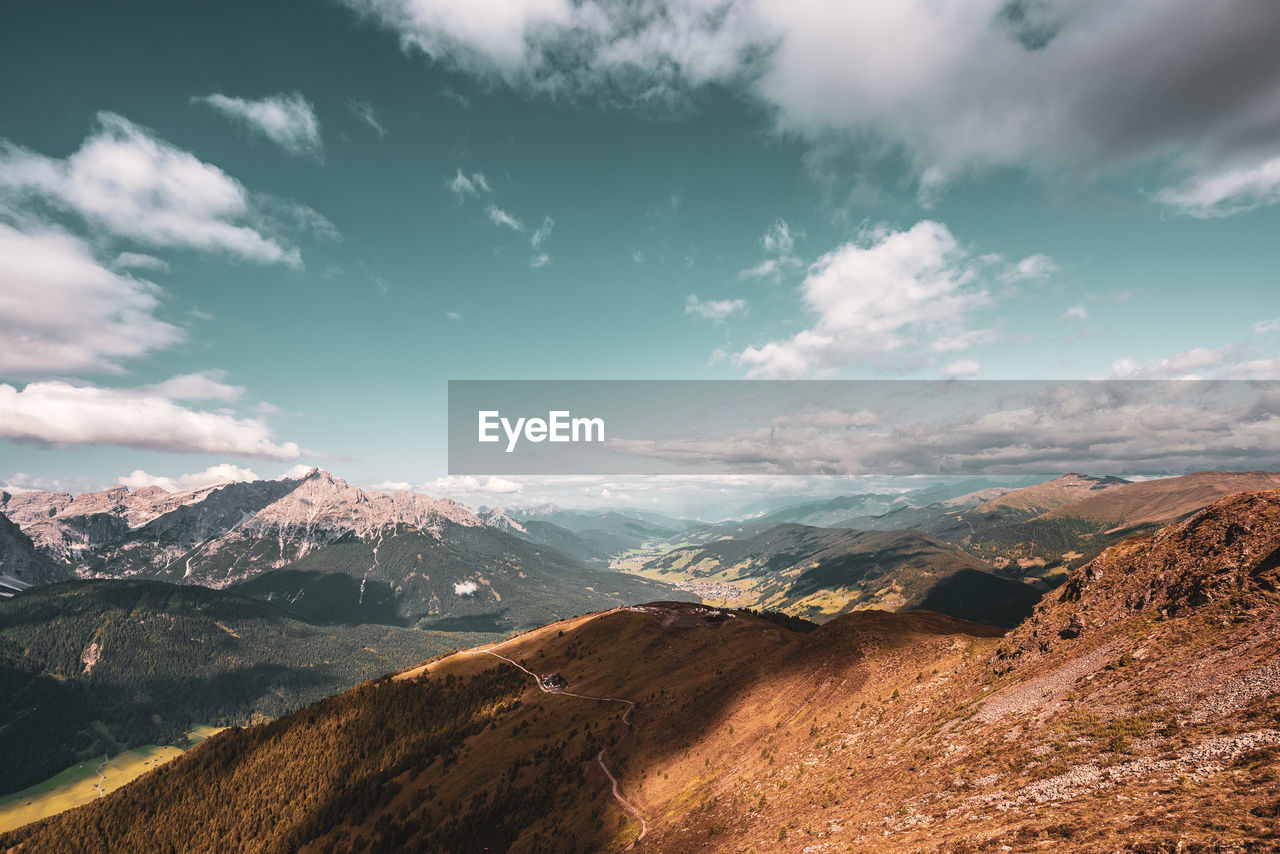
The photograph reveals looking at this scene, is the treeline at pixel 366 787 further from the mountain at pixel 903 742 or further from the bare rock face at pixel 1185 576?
the bare rock face at pixel 1185 576

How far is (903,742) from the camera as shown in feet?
134

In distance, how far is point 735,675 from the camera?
87.2m

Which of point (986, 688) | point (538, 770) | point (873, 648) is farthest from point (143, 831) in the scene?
point (986, 688)

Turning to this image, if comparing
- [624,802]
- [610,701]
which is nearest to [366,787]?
[610,701]

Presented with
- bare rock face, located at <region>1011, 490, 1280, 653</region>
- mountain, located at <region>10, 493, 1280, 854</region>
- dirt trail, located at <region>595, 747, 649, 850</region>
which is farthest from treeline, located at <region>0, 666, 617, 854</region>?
bare rock face, located at <region>1011, 490, 1280, 653</region>

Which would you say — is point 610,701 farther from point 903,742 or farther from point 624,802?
point 903,742

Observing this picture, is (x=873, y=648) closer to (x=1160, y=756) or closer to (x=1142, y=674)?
(x=1142, y=674)

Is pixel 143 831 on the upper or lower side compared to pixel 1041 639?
lower

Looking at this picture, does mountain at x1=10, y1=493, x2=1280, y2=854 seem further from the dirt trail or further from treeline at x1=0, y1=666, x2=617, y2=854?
treeline at x1=0, y1=666, x2=617, y2=854

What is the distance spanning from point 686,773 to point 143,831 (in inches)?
8309

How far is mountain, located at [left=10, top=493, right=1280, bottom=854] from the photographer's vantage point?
74.5 ft

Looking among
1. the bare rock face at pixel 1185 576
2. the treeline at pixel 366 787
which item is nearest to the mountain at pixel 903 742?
the bare rock face at pixel 1185 576

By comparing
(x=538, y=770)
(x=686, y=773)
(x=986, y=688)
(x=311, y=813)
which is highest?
(x=986, y=688)

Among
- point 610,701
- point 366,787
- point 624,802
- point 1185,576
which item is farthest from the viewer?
point 366,787
